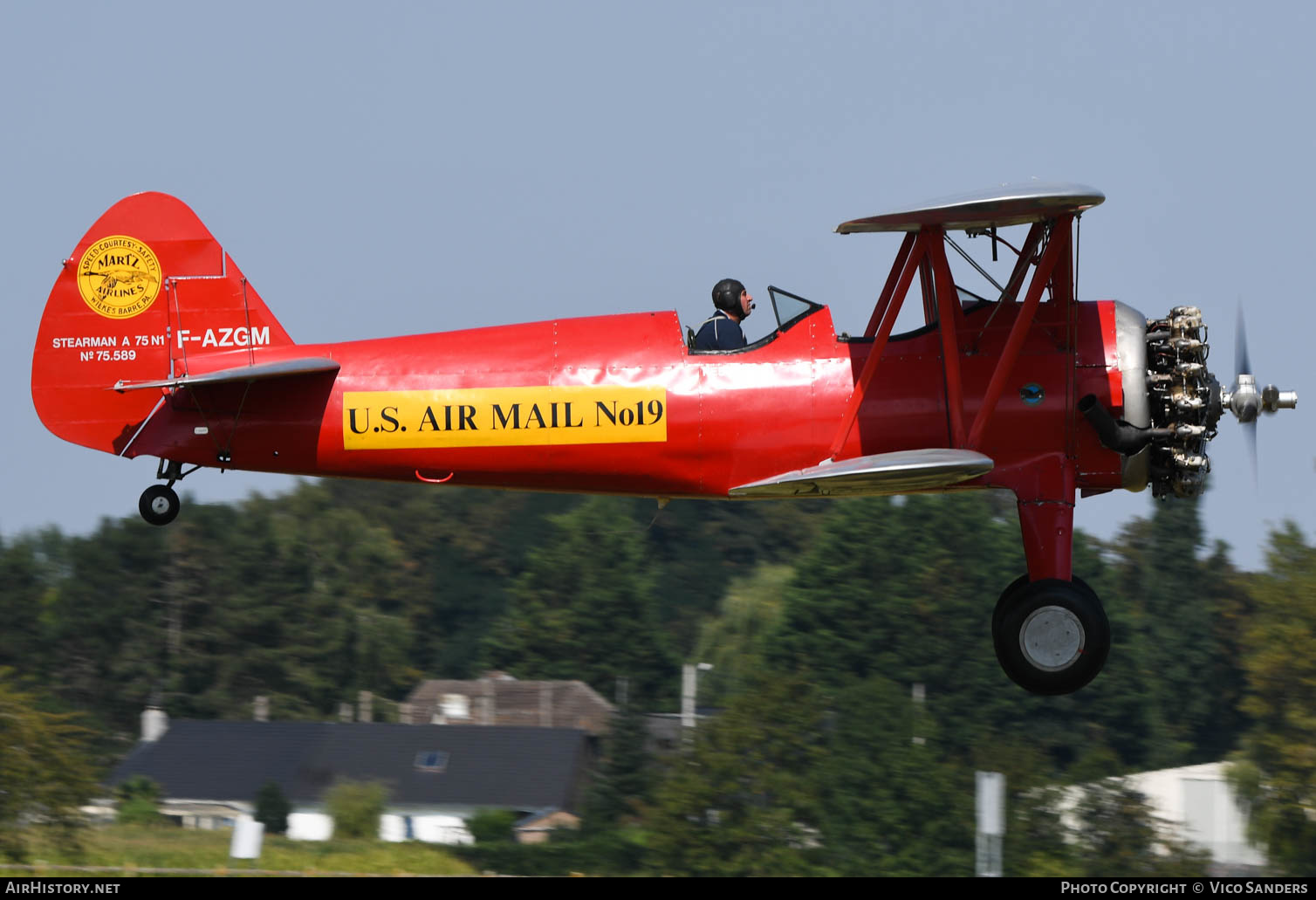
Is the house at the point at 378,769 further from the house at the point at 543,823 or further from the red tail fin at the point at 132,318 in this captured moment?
the red tail fin at the point at 132,318

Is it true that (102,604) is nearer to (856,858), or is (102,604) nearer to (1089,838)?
(856,858)

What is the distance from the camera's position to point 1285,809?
3472 centimetres

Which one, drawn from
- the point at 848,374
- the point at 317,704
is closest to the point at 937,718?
the point at 317,704

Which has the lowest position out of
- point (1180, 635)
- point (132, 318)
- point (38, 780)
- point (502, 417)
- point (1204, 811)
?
point (1204, 811)

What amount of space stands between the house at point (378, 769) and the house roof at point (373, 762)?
1.4 inches

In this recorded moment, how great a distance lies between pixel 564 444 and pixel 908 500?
4691cm

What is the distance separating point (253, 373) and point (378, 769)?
3464 cm

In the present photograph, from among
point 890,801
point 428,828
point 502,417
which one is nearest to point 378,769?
point 428,828

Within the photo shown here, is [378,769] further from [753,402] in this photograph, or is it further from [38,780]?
[753,402]

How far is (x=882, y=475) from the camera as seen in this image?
10.4 m

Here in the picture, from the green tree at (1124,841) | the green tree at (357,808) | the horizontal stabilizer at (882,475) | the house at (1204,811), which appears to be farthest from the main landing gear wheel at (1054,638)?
the green tree at (357,808)

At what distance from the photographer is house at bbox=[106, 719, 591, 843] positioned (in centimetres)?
4206

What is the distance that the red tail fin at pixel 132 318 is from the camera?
1196cm

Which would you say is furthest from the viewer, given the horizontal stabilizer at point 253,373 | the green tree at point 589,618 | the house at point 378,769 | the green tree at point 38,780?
the green tree at point 589,618
